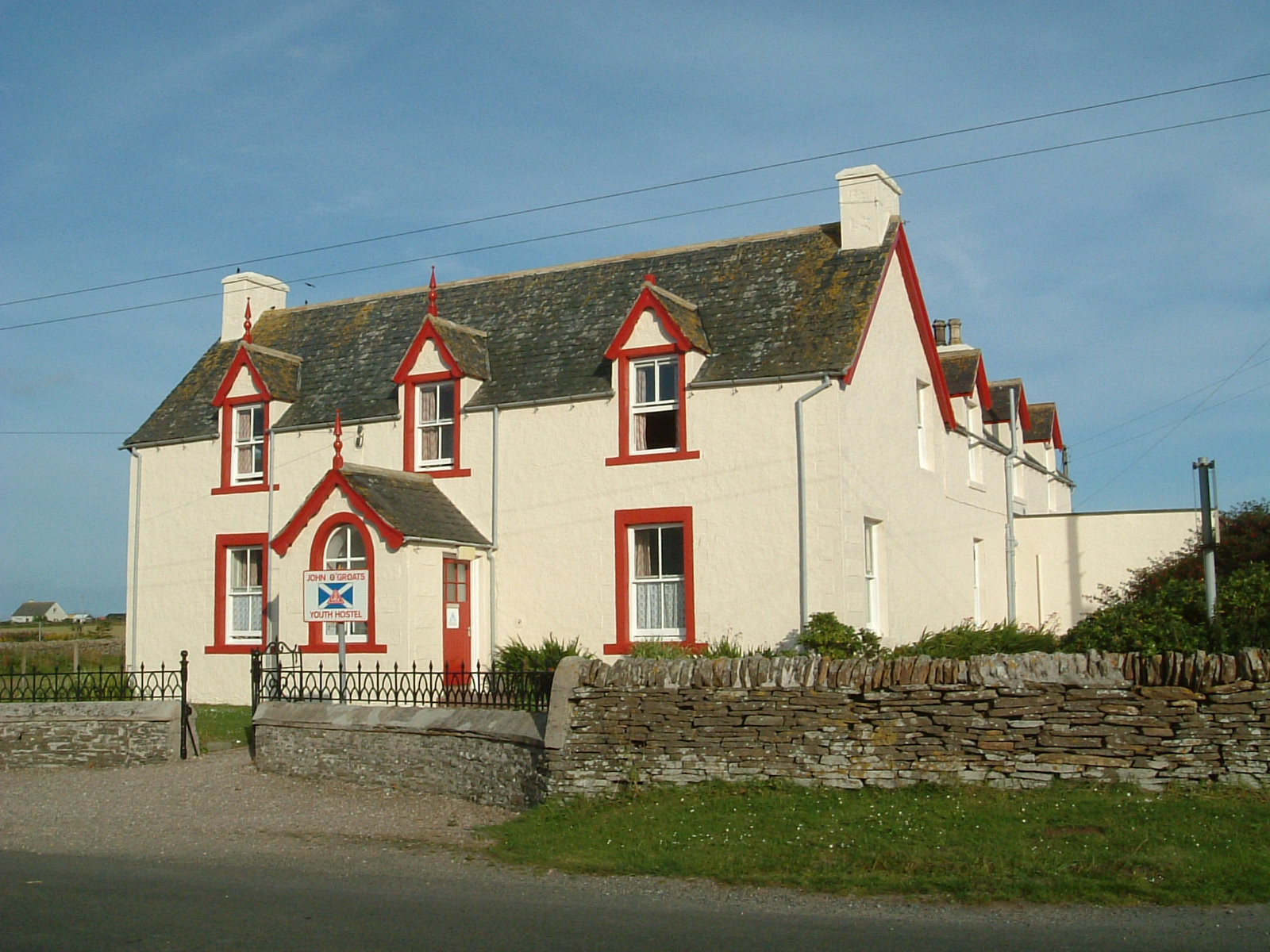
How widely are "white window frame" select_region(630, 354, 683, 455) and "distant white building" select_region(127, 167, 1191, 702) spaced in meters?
0.05

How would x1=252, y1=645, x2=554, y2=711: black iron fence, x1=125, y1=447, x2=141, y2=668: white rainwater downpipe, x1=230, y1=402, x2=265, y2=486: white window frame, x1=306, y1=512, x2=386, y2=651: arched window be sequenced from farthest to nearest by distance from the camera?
x1=125, y1=447, x2=141, y2=668: white rainwater downpipe, x1=230, y1=402, x2=265, y2=486: white window frame, x1=306, y1=512, x2=386, y2=651: arched window, x1=252, y1=645, x2=554, y2=711: black iron fence

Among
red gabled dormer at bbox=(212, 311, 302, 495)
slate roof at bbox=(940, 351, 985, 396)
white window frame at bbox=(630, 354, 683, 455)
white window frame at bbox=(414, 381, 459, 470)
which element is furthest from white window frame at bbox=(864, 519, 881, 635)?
red gabled dormer at bbox=(212, 311, 302, 495)

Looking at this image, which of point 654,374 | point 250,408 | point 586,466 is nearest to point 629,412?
point 654,374

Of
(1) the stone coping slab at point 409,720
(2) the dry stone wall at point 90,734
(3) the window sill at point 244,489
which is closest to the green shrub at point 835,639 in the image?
(1) the stone coping slab at point 409,720

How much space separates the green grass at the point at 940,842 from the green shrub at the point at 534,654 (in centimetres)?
854

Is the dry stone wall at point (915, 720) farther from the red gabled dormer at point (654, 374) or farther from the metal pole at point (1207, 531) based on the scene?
the red gabled dormer at point (654, 374)

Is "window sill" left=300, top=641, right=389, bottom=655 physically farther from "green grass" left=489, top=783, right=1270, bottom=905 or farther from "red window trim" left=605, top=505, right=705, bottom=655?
"green grass" left=489, top=783, right=1270, bottom=905

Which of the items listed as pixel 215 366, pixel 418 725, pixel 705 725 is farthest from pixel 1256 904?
pixel 215 366

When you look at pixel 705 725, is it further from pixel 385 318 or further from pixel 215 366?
pixel 215 366

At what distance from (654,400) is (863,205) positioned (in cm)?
516

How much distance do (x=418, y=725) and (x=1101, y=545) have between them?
757 inches

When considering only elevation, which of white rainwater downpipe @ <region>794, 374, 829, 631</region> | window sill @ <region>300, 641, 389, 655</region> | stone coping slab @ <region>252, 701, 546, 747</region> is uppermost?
white rainwater downpipe @ <region>794, 374, 829, 631</region>

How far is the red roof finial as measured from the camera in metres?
22.3

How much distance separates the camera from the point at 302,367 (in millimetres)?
26922
